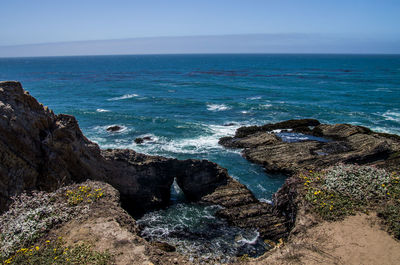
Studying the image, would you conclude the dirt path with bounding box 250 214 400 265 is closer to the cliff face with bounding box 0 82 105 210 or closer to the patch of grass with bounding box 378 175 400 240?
the patch of grass with bounding box 378 175 400 240

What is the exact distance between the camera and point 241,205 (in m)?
21.2

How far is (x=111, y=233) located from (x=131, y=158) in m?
9.88

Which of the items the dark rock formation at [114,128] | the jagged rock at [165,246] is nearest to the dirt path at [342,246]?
the jagged rock at [165,246]

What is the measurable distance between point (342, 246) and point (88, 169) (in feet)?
51.1

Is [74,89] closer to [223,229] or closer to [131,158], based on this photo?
[131,158]

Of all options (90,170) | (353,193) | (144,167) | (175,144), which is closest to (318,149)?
(175,144)

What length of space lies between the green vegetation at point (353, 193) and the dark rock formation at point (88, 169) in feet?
15.6

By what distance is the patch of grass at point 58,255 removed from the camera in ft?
34.0

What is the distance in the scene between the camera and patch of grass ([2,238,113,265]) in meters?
10.4

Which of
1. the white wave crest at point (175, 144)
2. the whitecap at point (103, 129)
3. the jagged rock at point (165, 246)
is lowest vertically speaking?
the jagged rock at point (165, 246)

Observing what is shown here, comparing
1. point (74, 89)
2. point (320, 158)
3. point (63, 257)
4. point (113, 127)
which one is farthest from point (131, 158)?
point (74, 89)

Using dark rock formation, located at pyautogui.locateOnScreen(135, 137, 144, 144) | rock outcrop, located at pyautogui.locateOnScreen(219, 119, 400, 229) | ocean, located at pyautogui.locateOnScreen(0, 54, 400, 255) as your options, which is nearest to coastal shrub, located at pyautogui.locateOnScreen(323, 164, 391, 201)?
ocean, located at pyautogui.locateOnScreen(0, 54, 400, 255)

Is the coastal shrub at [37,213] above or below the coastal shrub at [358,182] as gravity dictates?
below

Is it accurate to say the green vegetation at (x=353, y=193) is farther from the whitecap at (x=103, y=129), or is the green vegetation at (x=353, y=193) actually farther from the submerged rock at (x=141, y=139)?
the whitecap at (x=103, y=129)
